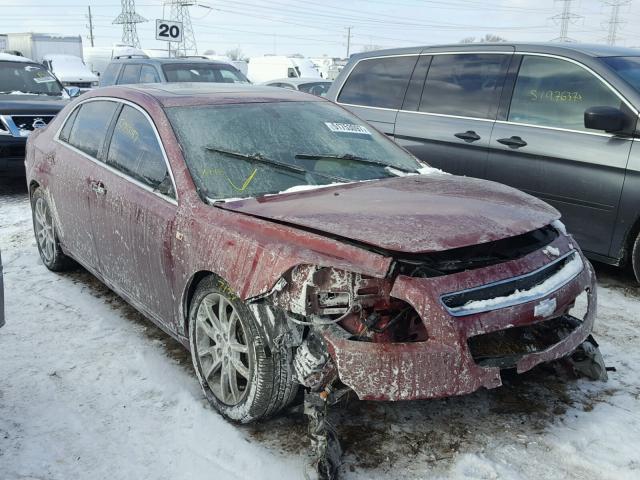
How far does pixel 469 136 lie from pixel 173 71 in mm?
6609

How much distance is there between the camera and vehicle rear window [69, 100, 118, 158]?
4074mm

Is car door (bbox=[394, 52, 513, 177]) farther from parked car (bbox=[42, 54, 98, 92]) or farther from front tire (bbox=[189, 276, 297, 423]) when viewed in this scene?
parked car (bbox=[42, 54, 98, 92])

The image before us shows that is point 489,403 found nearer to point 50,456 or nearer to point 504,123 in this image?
point 50,456

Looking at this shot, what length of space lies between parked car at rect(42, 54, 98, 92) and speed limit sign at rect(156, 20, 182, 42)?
5.33 m

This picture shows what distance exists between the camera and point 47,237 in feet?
16.2

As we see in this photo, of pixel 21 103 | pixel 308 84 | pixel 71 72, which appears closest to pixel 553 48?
pixel 21 103

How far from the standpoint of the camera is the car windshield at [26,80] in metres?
9.33

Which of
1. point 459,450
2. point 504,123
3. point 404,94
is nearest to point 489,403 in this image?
point 459,450

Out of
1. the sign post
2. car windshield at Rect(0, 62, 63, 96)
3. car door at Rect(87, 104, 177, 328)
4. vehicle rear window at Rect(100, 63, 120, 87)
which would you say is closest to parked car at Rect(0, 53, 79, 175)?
car windshield at Rect(0, 62, 63, 96)

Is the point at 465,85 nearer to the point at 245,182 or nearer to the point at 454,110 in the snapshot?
the point at 454,110

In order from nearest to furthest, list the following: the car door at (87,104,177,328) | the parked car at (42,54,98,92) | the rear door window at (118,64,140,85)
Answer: the car door at (87,104,177,328), the rear door window at (118,64,140,85), the parked car at (42,54,98,92)

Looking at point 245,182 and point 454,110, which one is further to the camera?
point 454,110

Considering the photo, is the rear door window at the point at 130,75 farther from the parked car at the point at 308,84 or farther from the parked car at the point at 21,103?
the parked car at the point at 308,84

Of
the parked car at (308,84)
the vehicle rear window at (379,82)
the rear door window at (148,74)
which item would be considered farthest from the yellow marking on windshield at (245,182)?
the parked car at (308,84)
